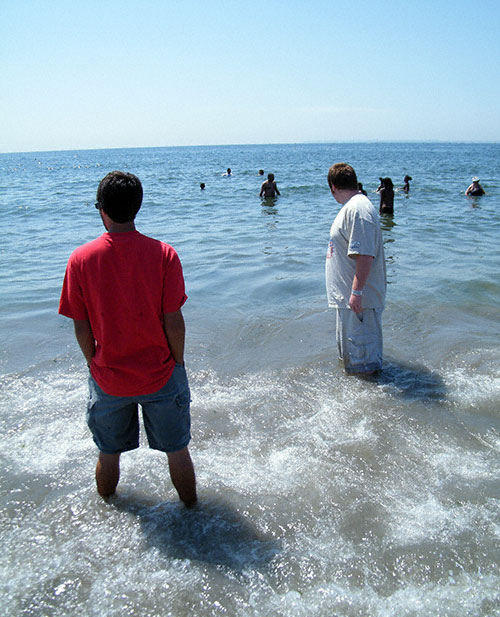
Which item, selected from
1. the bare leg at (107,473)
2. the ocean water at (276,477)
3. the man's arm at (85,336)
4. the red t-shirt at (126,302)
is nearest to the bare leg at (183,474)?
the ocean water at (276,477)

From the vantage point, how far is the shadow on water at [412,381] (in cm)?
438

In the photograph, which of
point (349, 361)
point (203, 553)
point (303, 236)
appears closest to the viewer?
point (203, 553)

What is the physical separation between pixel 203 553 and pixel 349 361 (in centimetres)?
260

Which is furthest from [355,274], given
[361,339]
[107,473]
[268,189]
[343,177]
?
[268,189]

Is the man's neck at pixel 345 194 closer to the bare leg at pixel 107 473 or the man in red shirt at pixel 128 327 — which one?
the man in red shirt at pixel 128 327

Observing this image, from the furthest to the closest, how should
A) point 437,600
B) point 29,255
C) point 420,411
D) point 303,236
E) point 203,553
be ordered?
point 303,236, point 29,255, point 420,411, point 203,553, point 437,600

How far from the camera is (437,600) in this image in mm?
2336

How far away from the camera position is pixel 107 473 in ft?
9.87

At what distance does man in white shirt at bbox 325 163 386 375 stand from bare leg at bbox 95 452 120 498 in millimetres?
2527

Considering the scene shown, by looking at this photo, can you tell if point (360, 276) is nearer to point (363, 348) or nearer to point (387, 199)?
point (363, 348)

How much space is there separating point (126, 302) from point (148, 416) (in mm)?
745

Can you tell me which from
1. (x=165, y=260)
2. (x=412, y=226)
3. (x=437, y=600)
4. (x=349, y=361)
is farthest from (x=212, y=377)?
(x=412, y=226)

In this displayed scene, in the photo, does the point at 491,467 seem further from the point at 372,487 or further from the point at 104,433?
the point at 104,433

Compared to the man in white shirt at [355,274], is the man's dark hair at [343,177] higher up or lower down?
higher up
